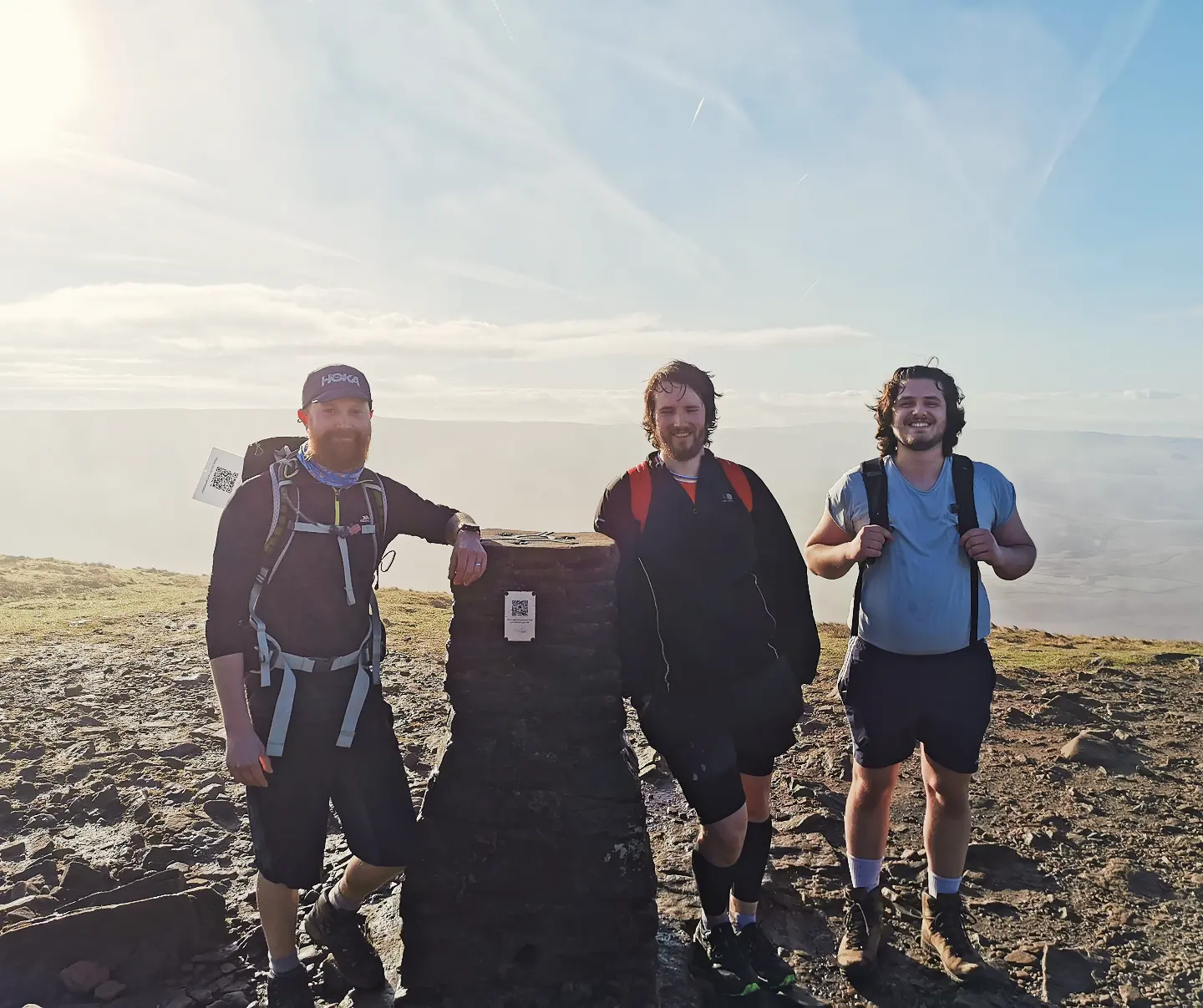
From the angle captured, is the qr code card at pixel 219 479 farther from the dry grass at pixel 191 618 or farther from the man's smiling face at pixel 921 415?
the dry grass at pixel 191 618

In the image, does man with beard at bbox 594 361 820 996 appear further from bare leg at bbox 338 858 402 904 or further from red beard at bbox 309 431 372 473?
bare leg at bbox 338 858 402 904

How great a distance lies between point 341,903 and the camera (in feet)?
14.3

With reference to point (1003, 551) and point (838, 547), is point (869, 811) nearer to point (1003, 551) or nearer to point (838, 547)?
point (838, 547)

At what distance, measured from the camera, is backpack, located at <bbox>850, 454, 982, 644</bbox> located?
4.20 metres

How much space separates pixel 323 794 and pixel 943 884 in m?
3.25

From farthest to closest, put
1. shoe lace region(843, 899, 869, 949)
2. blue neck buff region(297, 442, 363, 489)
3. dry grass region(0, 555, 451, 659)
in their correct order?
dry grass region(0, 555, 451, 659)
shoe lace region(843, 899, 869, 949)
blue neck buff region(297, 442, 363, 489)

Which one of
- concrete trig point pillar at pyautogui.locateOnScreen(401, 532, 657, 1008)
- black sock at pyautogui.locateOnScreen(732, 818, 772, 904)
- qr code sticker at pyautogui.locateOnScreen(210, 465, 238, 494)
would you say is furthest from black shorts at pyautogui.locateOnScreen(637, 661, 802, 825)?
qr code sticker at pyautogui.locateOnScreen(210, 465, 238, 494)

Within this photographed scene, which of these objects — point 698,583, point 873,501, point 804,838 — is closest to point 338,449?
point 698,583

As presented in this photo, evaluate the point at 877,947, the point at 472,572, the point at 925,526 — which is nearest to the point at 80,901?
the point at 472,572

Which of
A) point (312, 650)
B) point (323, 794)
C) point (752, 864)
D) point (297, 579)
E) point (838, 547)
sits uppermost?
point (838, 547)

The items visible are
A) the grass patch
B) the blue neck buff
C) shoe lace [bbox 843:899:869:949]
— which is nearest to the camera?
the blue neck buff

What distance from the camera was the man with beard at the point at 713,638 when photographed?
4.04 meters

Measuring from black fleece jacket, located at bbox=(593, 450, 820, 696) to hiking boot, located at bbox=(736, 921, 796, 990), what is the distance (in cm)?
139

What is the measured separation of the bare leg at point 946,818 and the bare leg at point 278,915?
10.5ft
